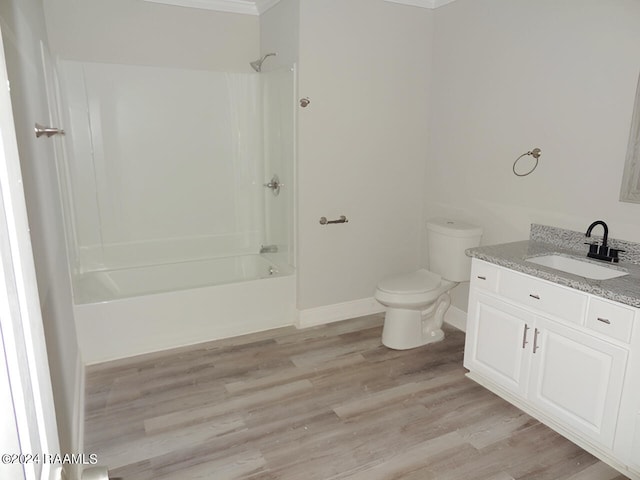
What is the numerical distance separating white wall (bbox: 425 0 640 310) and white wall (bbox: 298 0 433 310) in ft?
0.67

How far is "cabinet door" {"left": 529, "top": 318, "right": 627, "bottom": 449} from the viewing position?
1.94 meters

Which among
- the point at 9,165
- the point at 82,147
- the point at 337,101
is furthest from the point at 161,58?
the point at 9,165

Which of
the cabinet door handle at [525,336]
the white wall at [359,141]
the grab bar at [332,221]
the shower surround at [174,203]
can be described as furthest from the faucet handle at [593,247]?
the shower surround at [174,203]

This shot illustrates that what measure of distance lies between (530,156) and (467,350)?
1.28 meters

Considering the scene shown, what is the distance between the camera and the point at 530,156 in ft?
9.16

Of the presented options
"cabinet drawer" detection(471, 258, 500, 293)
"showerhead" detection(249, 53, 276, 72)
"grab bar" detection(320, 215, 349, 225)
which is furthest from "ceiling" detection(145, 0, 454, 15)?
"cabinet drawer" detection(471, 258, 500, 293)

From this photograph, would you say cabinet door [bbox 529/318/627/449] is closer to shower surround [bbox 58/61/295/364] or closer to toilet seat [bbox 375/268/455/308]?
toilet seat [bbox 375/268/455/308]

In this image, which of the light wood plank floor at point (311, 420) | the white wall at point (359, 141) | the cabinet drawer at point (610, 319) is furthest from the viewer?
the white wall at point (359, 141)

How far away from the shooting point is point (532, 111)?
2750 mm

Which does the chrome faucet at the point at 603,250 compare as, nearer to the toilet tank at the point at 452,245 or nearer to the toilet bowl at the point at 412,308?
the toilet tank at the point at 452,245

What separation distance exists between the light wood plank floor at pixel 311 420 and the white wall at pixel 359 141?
73 cm

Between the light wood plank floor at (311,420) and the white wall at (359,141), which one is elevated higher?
the white wall at (359,141)

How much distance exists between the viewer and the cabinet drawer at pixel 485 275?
2.47 metres

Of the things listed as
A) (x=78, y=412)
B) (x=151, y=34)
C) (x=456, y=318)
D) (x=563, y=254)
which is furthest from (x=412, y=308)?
(x=151, y=34)
